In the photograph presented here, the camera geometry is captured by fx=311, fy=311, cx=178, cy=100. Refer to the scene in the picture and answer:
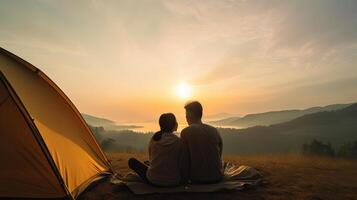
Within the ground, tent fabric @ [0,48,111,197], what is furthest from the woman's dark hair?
tent fabric @ [0,48,111,197]

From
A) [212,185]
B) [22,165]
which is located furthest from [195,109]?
[22,165]

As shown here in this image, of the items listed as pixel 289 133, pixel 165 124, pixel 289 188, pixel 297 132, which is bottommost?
pixel 289 188

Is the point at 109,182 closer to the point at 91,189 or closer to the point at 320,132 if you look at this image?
the point at 91,189

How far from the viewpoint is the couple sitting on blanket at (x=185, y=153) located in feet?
20.8

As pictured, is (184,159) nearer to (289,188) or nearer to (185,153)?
(185,153)

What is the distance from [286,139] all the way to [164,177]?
10127 cm

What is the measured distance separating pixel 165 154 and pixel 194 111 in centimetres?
110

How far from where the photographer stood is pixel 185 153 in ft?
21.3

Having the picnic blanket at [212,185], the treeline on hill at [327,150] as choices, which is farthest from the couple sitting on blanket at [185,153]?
the treeline on hill at [327,150]

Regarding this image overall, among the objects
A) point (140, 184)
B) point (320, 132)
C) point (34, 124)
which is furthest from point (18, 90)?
point (320, 132)

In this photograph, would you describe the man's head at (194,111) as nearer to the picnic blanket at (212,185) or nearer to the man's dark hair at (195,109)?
the man's dark hair at (195,109)

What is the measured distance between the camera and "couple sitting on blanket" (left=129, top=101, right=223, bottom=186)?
20.8 feet

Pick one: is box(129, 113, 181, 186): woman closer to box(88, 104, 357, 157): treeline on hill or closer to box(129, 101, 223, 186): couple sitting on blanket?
box(129, 101, 223, 186): couple sitting on blanket

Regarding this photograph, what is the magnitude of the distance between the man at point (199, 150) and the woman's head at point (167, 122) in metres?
0.31
